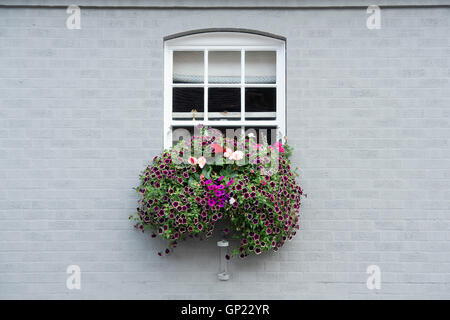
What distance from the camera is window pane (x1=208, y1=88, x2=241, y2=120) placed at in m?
4.21

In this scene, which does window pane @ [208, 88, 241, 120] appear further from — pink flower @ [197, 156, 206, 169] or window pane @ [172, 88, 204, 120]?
pink flower @ [197, 156, 206, 169]

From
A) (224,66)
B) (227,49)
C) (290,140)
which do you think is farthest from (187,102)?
(290,140)

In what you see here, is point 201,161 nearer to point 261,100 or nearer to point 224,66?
point 261,100

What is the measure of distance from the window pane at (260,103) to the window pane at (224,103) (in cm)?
10

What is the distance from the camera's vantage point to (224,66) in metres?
4.27

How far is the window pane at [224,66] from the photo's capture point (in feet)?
14.0

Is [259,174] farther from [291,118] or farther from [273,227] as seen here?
[291,118]

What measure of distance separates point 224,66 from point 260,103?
0.55m

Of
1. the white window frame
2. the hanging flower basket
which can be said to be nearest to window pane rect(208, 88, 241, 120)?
the white window frame

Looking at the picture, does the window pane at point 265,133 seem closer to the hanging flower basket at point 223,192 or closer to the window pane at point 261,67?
the hanging flower basket at point 223,192

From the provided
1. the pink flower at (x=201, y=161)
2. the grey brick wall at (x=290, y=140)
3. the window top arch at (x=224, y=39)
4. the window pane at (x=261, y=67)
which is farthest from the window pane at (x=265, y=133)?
the window top arch at (x=224, y=39)

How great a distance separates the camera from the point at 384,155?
13.3 feet
